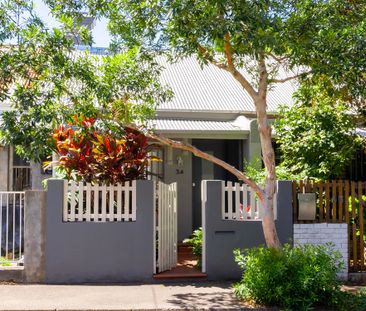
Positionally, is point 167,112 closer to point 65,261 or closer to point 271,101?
point 271,101

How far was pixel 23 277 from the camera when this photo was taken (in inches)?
324

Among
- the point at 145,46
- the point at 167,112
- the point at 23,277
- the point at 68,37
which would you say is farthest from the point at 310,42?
the point at 23,277

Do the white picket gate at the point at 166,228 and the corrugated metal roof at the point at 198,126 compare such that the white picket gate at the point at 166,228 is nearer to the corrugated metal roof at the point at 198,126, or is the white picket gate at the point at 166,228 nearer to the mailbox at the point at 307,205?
the corrugated metal roof at the point at 198,126

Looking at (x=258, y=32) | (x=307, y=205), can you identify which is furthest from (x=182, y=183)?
(x=258, y=32)

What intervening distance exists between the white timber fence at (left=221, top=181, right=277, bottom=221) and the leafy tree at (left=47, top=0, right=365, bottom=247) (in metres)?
0.96

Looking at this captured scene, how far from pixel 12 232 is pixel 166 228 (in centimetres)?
262

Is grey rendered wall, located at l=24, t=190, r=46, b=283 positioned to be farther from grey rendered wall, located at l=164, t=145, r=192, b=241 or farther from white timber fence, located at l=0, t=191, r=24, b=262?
grey rendered wall, located at l=164, t=145, r=192, b=241

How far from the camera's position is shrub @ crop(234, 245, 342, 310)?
701 cm

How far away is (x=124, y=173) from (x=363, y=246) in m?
4.19

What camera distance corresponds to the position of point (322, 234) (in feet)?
28.7

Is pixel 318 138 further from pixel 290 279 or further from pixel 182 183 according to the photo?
pixel 182 183

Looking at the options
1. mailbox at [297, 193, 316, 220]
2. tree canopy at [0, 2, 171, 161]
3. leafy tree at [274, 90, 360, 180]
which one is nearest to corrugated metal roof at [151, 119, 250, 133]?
leafy tree at [274, 90, 360, 180]

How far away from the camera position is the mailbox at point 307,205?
8.62m

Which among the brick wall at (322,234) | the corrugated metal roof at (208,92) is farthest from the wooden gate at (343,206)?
the corrugated metal roof at (208,92)
